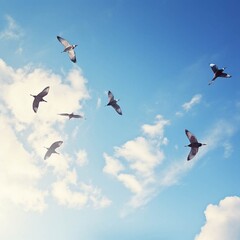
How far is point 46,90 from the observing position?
130 feet

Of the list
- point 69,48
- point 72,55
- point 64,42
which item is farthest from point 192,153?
point 64,42

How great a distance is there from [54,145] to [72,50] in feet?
38.4

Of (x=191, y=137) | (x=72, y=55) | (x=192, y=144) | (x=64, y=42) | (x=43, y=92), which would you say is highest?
Answer: (x=64, y=42)

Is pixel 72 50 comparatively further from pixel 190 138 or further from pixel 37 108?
pixel 190 138

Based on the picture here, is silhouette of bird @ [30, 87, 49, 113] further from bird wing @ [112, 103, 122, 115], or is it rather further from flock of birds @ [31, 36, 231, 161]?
bird wing @ [112, 103, 122, 115]

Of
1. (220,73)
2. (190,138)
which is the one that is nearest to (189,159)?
(190,138)

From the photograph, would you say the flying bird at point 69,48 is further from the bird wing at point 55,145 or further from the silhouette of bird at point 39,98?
the bird wing at point 55,145

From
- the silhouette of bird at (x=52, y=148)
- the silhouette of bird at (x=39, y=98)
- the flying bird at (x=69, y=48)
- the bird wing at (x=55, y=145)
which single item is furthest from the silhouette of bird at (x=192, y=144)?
the silhouette of bird at (x=39, y=98)

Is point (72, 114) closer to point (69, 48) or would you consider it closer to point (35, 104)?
point (35, 104)

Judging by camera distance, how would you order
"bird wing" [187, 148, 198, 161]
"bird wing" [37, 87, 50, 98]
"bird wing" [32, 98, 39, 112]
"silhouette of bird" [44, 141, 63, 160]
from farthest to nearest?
"silhouette of bird" [44, 141, 63, 160] < "bird wing" [187, 148, 198, 161] < "bird wing" [32, 98, 39, 112] < "bird wing" [37, 87, 50, 98]

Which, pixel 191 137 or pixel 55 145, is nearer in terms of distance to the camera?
pixel 191 137

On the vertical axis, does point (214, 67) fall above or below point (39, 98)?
below

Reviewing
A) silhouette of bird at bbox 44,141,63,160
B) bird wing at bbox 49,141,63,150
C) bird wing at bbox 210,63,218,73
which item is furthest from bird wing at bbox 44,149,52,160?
bird wing at bbox 210,63,218,73

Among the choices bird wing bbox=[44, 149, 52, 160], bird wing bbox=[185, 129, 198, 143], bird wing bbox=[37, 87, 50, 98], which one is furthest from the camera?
bird wing bbox=[44, 149, 52, 160]
